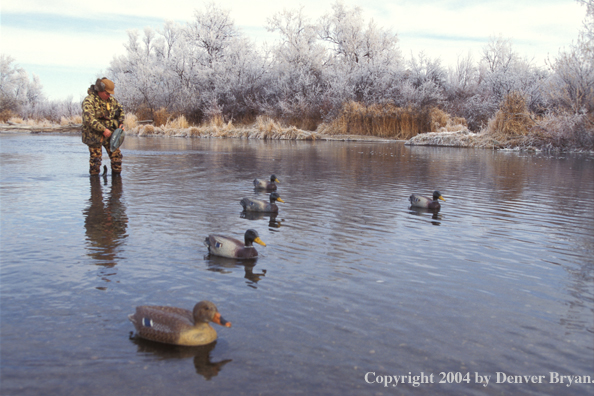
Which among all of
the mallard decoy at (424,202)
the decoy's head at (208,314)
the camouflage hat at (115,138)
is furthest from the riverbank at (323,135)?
the decoy's head at (208,314)

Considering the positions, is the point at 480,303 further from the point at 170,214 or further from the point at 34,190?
the point at 34,190

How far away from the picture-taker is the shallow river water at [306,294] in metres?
3.96

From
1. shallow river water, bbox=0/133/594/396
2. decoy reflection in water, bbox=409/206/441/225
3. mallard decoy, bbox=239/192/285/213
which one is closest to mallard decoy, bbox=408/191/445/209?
decoy reflection in water, bbox=409/206/441/225

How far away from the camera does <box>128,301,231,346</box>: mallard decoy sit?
4312 mm

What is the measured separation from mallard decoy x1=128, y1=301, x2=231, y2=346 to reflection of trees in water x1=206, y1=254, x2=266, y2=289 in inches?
59.2

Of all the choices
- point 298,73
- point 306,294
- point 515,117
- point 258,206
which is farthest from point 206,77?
point 306,294

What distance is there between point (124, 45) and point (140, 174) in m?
71.4

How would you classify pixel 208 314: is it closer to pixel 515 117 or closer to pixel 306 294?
pixel 306 294

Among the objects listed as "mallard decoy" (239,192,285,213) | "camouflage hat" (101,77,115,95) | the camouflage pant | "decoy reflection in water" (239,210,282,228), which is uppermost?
"camouflage hat" (101,77,115,95)

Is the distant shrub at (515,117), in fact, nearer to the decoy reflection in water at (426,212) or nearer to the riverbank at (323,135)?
the riverbank at (323,135)

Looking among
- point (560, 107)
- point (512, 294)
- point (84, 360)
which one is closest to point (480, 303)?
point (512, 294)

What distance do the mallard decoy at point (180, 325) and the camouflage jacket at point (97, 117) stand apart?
9639 millimetres

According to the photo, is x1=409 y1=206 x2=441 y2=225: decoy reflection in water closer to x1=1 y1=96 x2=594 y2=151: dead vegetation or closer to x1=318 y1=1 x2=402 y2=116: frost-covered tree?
x1=1 y1=96 x2=594 y2=151: dead vegetation

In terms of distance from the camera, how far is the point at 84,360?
4070mm
